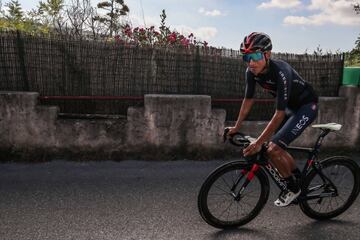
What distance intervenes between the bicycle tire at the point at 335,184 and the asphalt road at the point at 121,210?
0.12 m

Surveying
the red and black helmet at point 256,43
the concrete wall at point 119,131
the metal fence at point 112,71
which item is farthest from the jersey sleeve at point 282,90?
the metal fence at point 112,71

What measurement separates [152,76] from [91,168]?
2.02m

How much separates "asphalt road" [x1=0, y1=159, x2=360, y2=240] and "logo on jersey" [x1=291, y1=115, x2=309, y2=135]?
1.07m

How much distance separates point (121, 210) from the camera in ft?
14.0

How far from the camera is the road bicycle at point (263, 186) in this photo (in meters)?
3.69

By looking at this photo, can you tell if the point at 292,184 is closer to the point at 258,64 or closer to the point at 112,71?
the point at 258,64

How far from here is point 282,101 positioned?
135 inches

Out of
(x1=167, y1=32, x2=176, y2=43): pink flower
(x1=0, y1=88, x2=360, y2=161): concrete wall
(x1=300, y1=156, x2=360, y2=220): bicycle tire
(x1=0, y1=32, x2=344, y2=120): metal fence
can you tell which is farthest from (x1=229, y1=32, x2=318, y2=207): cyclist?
(x1=167, y1=32, x2=176, y2=43): pink flower

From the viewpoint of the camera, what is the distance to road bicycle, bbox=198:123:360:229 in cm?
369

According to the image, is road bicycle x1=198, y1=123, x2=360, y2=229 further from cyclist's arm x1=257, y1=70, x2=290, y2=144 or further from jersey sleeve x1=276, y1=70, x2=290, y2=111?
jersey sleeve x1=276, y1=70, x2=290, y2=111

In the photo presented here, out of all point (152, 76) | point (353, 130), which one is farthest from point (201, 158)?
point (353, 130)

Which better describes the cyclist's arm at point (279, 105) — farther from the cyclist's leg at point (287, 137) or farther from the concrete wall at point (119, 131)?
the concrete wall at point (119, 131)

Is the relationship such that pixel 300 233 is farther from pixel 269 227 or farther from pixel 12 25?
pixel 12 25

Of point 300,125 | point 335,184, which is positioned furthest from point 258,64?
point 335,184
